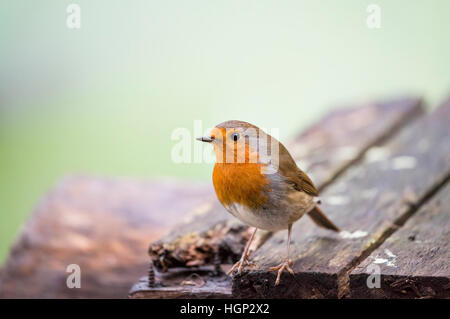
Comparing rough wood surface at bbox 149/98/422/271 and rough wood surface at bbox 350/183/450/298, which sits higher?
rough wood surface at bbox 149/98/422/271

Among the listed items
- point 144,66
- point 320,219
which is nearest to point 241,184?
point 320,219

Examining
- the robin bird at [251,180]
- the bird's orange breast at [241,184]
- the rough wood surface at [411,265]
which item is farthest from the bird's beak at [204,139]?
the rough wood surface at [411,265]

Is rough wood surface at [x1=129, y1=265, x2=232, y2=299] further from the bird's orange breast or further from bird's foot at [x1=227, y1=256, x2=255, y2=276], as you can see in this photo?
the bird's orange breast

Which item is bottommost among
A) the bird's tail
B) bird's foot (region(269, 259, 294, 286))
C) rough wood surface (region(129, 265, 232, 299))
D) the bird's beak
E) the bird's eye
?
rough wood surface (region(129, 265, 232, 299))

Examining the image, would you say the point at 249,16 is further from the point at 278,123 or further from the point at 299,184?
the point at 299,184

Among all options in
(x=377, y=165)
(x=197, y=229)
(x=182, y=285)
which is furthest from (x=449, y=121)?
(x=182, y=285)

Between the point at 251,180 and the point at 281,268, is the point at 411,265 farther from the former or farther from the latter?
the point at 251,180

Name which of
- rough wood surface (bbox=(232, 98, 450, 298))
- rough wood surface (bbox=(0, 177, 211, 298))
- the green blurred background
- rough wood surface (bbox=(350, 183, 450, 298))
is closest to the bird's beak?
rough wood surface (bbox=(232, 98, 450, 298))
